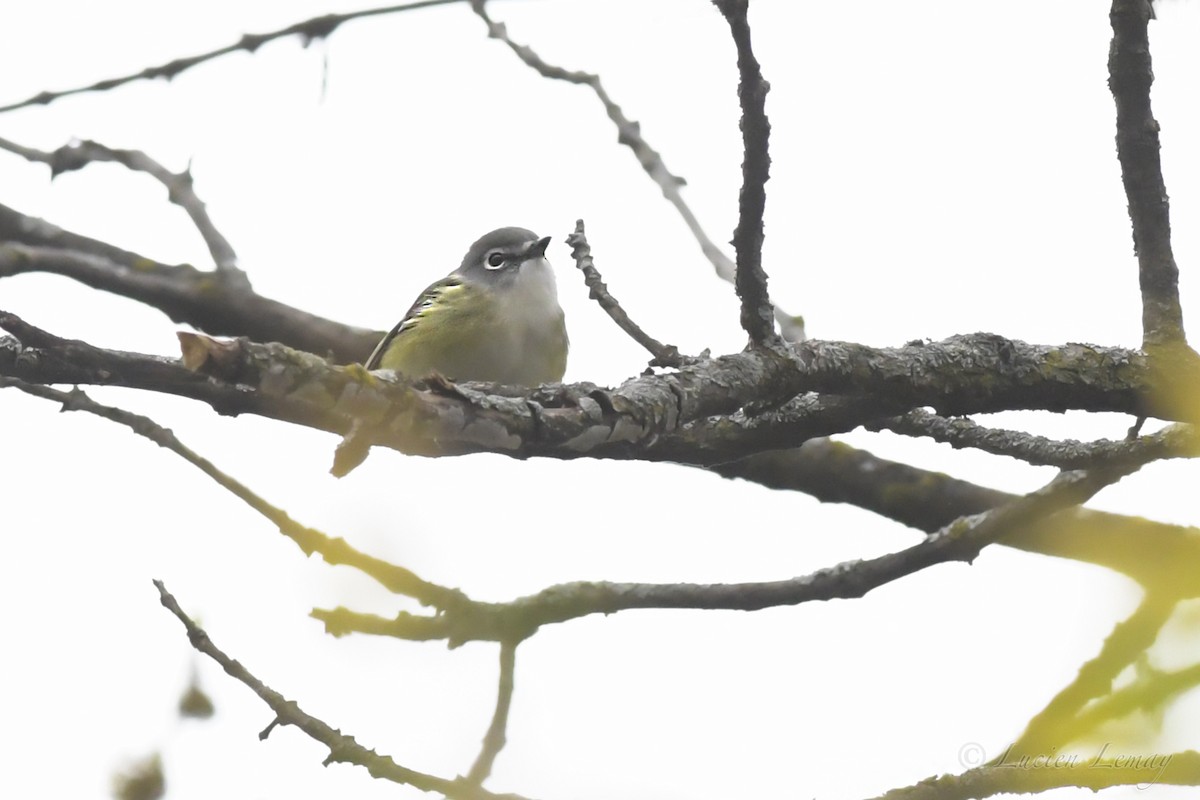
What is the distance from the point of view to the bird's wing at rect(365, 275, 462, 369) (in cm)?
716

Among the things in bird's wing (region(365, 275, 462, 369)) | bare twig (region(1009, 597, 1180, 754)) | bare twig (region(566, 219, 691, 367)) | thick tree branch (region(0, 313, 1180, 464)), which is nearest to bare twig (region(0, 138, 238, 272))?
bird's wing (region(365, 275, 462, 369))

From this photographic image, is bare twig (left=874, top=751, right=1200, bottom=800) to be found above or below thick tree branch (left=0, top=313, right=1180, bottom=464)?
below

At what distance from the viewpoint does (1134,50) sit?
354cm

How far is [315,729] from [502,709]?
547 mm

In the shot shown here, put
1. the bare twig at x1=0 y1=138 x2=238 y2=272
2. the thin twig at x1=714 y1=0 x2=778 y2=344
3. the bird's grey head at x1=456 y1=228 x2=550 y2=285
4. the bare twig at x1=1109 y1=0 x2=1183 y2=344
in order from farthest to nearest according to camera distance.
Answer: the bird's grey head at x1=456 y1=228 x2=550 y2=285, the bare twig at x1=0 y1=138 x2=238 y2=272, the bare twig at x1=1109 y1=0 x2=1183 y2=344, the thin twig at x1=714 y1=0 x2=778 y2=344

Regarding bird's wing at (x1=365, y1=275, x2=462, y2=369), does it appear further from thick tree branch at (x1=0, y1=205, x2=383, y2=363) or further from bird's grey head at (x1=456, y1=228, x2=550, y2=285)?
thick tree branch at (x1=0, y1=205, x2=383, y2=363)

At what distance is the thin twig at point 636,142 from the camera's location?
5.25 meters

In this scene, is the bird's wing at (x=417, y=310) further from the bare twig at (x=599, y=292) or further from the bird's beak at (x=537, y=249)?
the bare twig at (x=599, y=292)

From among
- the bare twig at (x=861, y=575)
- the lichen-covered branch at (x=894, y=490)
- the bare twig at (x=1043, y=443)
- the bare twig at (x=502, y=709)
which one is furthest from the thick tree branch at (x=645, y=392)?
the lichen-covered branch at (x=894, y=490)

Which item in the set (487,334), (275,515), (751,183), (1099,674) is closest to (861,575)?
(751,183)

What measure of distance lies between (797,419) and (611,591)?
77 centimetres

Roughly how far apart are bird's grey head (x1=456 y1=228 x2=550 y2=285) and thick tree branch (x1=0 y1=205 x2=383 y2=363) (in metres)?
1.52

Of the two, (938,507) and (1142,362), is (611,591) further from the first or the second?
(938,507)

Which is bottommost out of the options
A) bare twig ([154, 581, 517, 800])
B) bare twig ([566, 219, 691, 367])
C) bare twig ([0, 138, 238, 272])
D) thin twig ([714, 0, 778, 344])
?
bare twig ([154, 581, 517, 800])
